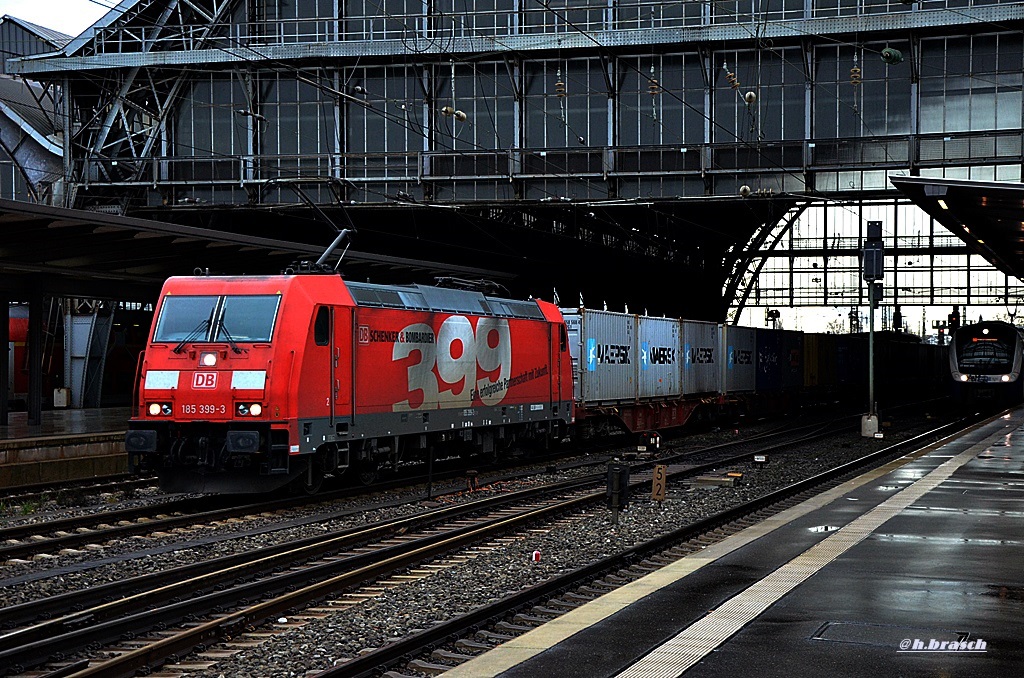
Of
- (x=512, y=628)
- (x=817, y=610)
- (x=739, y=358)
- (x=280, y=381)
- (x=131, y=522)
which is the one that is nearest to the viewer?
(x=817, y=610)

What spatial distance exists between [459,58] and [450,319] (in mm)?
19917

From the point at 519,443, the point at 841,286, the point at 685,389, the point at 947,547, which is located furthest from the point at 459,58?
the point at 841,286

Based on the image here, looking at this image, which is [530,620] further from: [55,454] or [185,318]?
[55,454]

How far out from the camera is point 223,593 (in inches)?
422

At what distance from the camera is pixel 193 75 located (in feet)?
138

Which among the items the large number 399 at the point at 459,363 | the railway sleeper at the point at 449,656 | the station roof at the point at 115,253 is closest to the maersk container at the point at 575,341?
the large number 399 at the point at 459,363

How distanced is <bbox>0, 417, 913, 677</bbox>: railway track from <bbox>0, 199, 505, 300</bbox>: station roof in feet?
31.2

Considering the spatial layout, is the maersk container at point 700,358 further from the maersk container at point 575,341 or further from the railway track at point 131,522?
the railway track at point 131,522

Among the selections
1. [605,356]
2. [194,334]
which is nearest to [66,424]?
[605,356]

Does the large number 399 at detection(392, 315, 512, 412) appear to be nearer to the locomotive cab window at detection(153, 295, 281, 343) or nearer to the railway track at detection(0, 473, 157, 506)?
the locomotive cab window at detection(153, 295, 281, 343)

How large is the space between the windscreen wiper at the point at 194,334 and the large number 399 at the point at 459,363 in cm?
332

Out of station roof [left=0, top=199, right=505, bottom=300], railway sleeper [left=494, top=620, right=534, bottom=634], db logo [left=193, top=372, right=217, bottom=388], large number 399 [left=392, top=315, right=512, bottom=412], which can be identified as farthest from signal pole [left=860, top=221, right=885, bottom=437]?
railway sleeper [left=494, top=620, right=534, bottom=634]

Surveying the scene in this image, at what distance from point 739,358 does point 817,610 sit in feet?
103

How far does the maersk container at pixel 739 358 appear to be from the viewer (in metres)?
39.3
